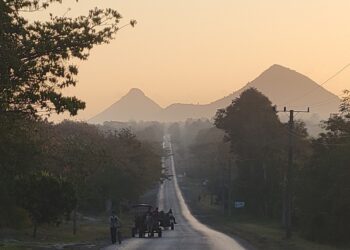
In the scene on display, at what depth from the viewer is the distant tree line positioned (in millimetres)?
51594

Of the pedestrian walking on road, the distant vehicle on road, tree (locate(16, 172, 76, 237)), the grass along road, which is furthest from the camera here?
the distant vehicle on road

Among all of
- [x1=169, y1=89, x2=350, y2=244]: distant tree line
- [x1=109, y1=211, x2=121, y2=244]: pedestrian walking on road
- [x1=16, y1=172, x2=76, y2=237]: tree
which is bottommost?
[x1=109, y1=211, x2=121, y2=244]: pedestrian walking on road

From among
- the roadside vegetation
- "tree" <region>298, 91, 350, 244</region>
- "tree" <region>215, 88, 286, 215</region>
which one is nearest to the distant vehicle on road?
the roadside vegetation

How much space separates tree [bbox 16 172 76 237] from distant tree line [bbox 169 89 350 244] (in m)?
20.2

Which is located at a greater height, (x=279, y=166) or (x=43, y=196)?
(x=279, y=166)

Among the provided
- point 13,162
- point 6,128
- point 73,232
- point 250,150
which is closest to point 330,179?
point 73,232

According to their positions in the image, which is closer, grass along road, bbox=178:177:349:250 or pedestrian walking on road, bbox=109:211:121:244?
pedestrian walking on road, bbox=109:211:121:244

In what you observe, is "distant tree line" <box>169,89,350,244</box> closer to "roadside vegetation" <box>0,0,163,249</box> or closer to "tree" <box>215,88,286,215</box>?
"tree" <box>215,88,286,215</box>

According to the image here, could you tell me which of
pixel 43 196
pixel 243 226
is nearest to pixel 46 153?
pixel 43 196

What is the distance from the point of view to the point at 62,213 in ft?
144

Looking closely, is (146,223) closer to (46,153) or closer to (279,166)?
(46,153)

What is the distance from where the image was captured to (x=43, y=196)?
42.8 m

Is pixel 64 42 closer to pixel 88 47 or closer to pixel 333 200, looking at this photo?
pixel 88 47

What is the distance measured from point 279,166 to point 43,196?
166 ft
